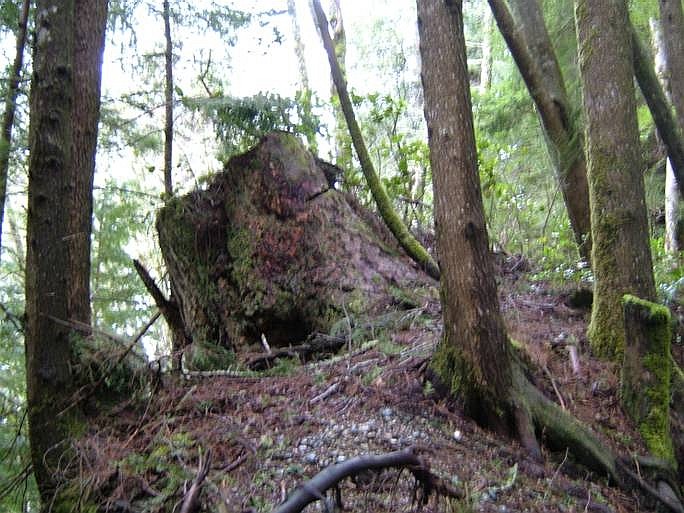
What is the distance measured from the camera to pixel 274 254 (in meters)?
7.12

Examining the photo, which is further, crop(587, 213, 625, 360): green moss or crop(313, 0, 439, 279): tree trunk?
crop(313, 0, 439, 279): tree trunk

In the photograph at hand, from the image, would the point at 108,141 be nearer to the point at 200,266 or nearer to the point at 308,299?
the point at 200,266

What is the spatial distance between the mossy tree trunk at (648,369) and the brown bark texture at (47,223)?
4467 mm

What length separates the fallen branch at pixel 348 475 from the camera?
1.71m

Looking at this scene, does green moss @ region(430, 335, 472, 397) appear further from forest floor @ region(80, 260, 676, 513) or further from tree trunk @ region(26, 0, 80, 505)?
tree trunk @ region(26, 0, 80, 505)

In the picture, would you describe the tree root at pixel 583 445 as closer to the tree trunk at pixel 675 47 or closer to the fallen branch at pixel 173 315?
the fallen branch at pixel 173 315

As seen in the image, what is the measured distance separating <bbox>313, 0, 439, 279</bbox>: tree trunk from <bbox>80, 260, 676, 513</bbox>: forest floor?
2.14 meters

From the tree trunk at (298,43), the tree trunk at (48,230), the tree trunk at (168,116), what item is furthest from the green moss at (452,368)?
the tree trunk at (298,43)

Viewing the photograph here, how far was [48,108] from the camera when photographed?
158 inches

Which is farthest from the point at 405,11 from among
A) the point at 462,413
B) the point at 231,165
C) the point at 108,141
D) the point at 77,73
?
the point at 462,413

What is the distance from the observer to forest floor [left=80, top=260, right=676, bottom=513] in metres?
3.37

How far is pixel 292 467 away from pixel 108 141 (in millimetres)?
8189

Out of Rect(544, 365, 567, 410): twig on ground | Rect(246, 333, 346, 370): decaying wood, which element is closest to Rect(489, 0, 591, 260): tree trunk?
Rect(544, 365, 567, 410): twig on ground

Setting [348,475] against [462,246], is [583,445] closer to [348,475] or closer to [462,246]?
[462,246]
